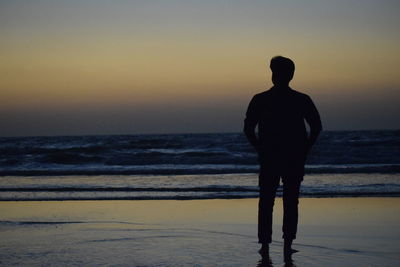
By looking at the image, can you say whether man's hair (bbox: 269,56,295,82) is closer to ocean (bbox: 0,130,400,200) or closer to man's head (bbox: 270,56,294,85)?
man's head (bbox: 270,56,294,85)

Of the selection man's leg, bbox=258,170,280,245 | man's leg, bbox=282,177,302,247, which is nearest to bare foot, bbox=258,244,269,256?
man's leg, bbox=258,170,280,245

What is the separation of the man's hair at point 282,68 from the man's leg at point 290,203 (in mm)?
810

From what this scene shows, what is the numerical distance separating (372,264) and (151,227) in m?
2.95

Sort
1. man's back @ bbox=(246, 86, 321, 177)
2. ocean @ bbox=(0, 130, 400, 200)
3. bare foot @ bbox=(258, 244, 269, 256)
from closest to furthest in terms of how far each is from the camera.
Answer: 1. man's back @ bbox=(246, 86, 321, 177)
2. bare foot @ bbox=(258, 244, 269, 256)
3. ocean @ bbox=(0, 130, 400, 200)

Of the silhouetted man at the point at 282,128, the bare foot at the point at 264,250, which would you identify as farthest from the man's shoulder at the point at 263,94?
the bare foot at the point at 264,250

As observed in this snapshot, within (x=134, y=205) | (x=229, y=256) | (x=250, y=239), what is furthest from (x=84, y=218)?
(x=229, y=256)

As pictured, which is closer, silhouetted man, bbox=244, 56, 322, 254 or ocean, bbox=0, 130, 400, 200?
silhouetted man, bbox=244, 56, 322, 254

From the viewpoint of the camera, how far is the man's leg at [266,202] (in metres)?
4.60

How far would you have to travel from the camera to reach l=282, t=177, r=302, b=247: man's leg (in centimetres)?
456

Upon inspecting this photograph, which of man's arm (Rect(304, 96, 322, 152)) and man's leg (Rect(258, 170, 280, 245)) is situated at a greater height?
man's arm (Rect(304, 96, 322, 152))

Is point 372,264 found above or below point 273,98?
below

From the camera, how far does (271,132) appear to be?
4.54 m

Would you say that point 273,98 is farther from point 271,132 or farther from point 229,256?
point 229,256

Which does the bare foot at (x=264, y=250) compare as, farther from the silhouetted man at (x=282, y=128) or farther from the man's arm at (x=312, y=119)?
the man's arm at (x=312, y=119)
